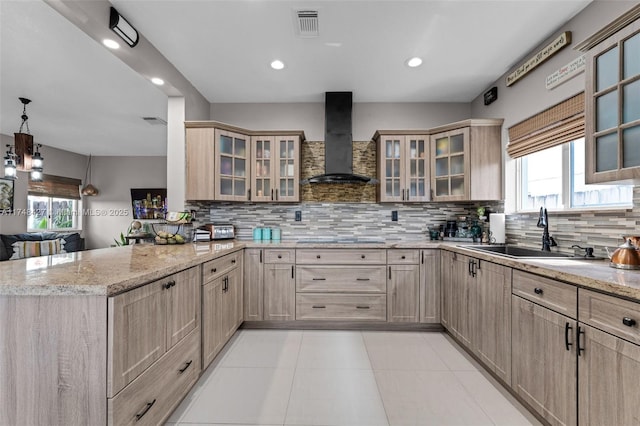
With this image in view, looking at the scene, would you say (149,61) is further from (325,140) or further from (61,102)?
(61,102)

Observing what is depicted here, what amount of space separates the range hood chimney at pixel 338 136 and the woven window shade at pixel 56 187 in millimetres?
6224

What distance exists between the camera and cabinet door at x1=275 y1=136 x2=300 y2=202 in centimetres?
336

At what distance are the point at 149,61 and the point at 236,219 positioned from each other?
1860 mm

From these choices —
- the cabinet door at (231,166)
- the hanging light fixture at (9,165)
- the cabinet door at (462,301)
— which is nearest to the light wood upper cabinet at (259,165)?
the cabinet door at (231,166)

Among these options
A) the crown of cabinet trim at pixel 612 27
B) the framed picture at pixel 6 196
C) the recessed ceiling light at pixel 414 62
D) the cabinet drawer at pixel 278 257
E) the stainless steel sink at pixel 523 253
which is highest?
the recessed ceiling light at pixel 414 62

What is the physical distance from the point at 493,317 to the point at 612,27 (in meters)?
1.81

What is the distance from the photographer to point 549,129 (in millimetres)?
2344

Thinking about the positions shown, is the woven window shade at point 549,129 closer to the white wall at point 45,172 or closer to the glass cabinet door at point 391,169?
the glass cabinet door at point 391,169

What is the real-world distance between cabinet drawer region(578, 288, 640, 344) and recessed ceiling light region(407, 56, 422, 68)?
2245 mm

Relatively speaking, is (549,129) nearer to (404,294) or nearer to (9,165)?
(404,294)

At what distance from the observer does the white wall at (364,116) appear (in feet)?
11.9

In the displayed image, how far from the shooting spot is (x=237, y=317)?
9.20 feet

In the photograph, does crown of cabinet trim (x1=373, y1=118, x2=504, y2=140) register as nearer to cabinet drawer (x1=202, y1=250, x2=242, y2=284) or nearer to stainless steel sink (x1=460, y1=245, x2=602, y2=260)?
stainless steel sink (x1=460, y1=245, x2=602, y2=260)

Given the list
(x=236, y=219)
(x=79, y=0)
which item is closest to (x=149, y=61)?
(x=79, y=0)
